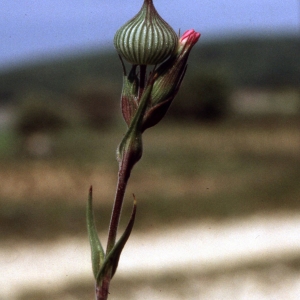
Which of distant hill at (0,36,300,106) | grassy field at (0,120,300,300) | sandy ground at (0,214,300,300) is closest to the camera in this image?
sandy ground at (0,214,300,300)

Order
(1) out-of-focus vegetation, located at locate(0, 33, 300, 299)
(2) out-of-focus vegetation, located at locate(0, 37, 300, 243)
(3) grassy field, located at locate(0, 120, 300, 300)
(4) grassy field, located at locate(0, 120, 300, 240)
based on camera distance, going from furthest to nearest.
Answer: (2) out-of-focus vegetation, located at locate(0, 37, 300, 243)
(1) out-of-focus vegetation, located at locate(0, 33, 300, 299)
(4) grassy field, located at locate(0, 120, 300, 240)
(3) grassy field, located at locate(0, 120, 300, 300)

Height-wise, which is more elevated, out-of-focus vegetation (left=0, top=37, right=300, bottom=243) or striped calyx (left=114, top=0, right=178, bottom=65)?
striped calyx (left=114, top=0, right=178, bottom=65)

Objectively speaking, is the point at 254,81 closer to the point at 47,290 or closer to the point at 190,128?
the point at 190,128

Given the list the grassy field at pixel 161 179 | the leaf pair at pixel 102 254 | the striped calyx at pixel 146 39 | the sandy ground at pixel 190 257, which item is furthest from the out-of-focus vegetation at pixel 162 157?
the striped calyx at pixel 146 39

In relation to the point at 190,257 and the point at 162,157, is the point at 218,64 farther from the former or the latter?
the point at 190,257

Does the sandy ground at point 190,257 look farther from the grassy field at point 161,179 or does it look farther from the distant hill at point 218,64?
the distant hill at point 218,64

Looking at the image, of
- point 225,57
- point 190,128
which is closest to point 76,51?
point 225,57

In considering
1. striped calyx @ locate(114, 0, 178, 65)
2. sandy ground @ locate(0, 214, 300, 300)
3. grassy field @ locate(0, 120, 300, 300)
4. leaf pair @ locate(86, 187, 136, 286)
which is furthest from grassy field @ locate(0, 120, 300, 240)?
striped calyx @ locate(114, 0, 178, 65)

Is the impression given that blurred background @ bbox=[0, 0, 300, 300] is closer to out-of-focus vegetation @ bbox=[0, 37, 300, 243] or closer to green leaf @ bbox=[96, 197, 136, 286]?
out-of-focus vegetation @ bbox=[0, 37, 300, 243]
